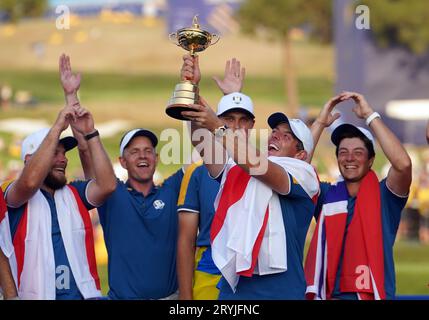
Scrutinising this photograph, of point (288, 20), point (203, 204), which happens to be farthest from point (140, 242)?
point (288, 20)

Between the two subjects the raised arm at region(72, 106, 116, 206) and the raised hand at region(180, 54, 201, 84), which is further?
the raised arm at region(72, 106, 116, 206)

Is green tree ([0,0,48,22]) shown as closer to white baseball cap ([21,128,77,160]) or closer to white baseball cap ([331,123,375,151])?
white baseball cap ([21,128,77,160])

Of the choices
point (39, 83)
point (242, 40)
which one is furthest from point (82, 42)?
point (242, 40)

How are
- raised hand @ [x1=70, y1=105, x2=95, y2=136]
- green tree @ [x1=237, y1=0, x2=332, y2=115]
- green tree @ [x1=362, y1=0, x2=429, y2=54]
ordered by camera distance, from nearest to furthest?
1. raised hand @ [x1=70, y1=105, x2=95, y2=136]
2. green tree @ [x1=362, y1=0, x2=429, y2=54]
3. green tree @ [x1=237, y1=0, x2=332, y2=115]

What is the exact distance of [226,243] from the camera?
5488 mm

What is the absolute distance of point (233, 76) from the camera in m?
6.04

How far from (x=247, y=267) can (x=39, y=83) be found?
91.0 feet

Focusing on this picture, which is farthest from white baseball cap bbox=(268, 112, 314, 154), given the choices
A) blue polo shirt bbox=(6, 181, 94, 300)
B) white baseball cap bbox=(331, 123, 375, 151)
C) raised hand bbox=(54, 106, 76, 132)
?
blue polo shirt bbox=(6, 181, 94, 300)

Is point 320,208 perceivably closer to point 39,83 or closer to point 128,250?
→ point 128,250

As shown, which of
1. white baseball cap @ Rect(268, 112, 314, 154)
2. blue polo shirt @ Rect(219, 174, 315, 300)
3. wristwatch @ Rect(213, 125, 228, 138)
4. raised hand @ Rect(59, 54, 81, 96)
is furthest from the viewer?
raised hand @ Rect(59, 54, 81, 96)

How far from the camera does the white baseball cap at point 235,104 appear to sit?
637cm

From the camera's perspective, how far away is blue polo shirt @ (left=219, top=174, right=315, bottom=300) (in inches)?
215

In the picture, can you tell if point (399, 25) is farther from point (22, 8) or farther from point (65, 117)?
point (65, 117)

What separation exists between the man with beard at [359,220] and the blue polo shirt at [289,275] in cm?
59
